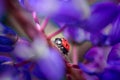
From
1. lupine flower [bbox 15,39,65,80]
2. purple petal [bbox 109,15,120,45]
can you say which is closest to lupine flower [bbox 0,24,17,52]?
lupine flower [bbox 15,39,65,80]

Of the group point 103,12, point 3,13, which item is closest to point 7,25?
point 3,13

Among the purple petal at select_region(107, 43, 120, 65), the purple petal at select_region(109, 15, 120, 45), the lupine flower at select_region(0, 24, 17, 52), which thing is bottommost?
the purple petal at select_region(107, 43, 120, 65)

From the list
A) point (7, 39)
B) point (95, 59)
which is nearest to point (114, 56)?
point (95, 59)

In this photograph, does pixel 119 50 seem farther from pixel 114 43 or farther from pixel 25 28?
pixel 25 28

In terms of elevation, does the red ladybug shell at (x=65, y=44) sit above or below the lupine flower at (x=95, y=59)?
above

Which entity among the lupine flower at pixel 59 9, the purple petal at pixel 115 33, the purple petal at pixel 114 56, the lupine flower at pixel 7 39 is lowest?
the purple petal at pixel 114 56

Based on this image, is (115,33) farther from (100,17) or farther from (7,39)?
(7,39)

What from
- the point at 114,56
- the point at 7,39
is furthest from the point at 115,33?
the point at 7,39

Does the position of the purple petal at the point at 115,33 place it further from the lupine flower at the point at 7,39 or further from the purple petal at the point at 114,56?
the lupine flower at the point at 7,39

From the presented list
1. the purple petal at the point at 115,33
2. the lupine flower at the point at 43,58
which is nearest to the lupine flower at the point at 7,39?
the lupine flower at the point at 43,58

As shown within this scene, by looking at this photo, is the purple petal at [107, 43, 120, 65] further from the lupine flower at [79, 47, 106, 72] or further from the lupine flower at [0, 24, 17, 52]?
the lupine flower at [0, 24, 17, 52]

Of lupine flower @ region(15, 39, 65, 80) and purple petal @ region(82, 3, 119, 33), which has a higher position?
purple petal @ region(82, 3, 119, 33)

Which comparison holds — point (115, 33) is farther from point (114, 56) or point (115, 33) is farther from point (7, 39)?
point (7, 39)
